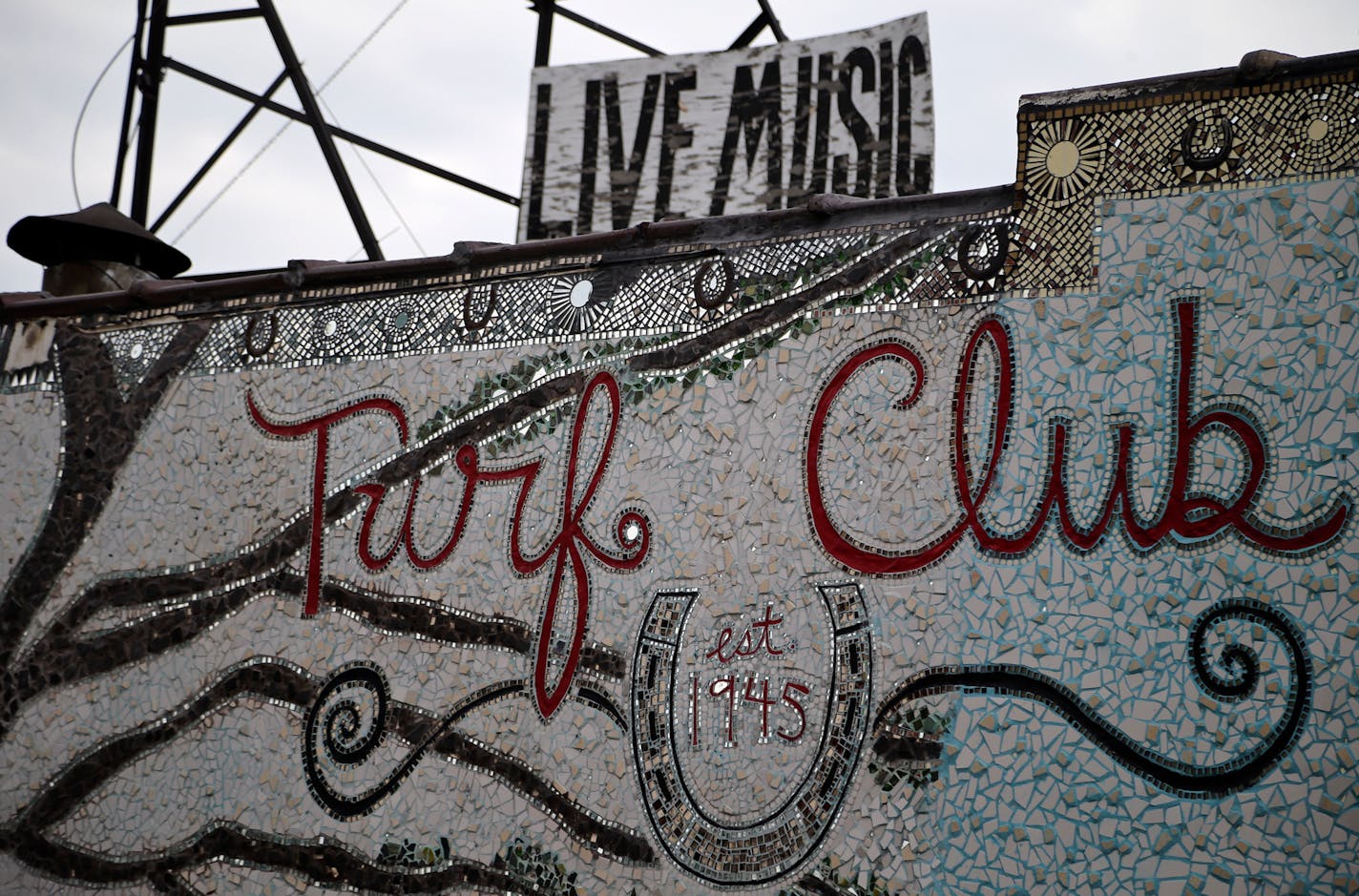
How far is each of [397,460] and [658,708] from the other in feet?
5.40

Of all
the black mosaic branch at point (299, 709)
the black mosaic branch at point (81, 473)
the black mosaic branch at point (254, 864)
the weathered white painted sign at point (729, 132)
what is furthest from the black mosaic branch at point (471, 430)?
the weathered white painted sign at point (729, 132)

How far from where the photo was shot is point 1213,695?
15.1 feet

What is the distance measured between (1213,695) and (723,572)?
5.75 ft

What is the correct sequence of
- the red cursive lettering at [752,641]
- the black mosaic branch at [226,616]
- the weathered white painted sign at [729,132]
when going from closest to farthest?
the red cursive lettering at [752,641] < the black mosaic branch at [226,616] < the weathered white painted sign at [729,132]

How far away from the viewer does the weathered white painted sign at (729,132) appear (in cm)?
738

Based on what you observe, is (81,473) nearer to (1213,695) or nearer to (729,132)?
(729,132)

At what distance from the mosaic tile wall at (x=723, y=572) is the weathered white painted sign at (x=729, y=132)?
1.75 meters

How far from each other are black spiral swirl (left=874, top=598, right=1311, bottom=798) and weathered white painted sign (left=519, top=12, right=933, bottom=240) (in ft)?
10.6

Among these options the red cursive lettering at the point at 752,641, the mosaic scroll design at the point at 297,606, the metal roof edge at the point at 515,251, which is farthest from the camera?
the mosaic scroll design at the point at 297,606

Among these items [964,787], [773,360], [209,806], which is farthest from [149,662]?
[964,787]

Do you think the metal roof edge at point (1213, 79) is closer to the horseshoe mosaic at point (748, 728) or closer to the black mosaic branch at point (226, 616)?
the horseshoe mosaic at point (748, 728)

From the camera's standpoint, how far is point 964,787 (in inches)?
189

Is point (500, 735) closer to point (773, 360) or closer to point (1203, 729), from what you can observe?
point (773, 360)

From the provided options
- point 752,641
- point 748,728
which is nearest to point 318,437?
point 752,641
